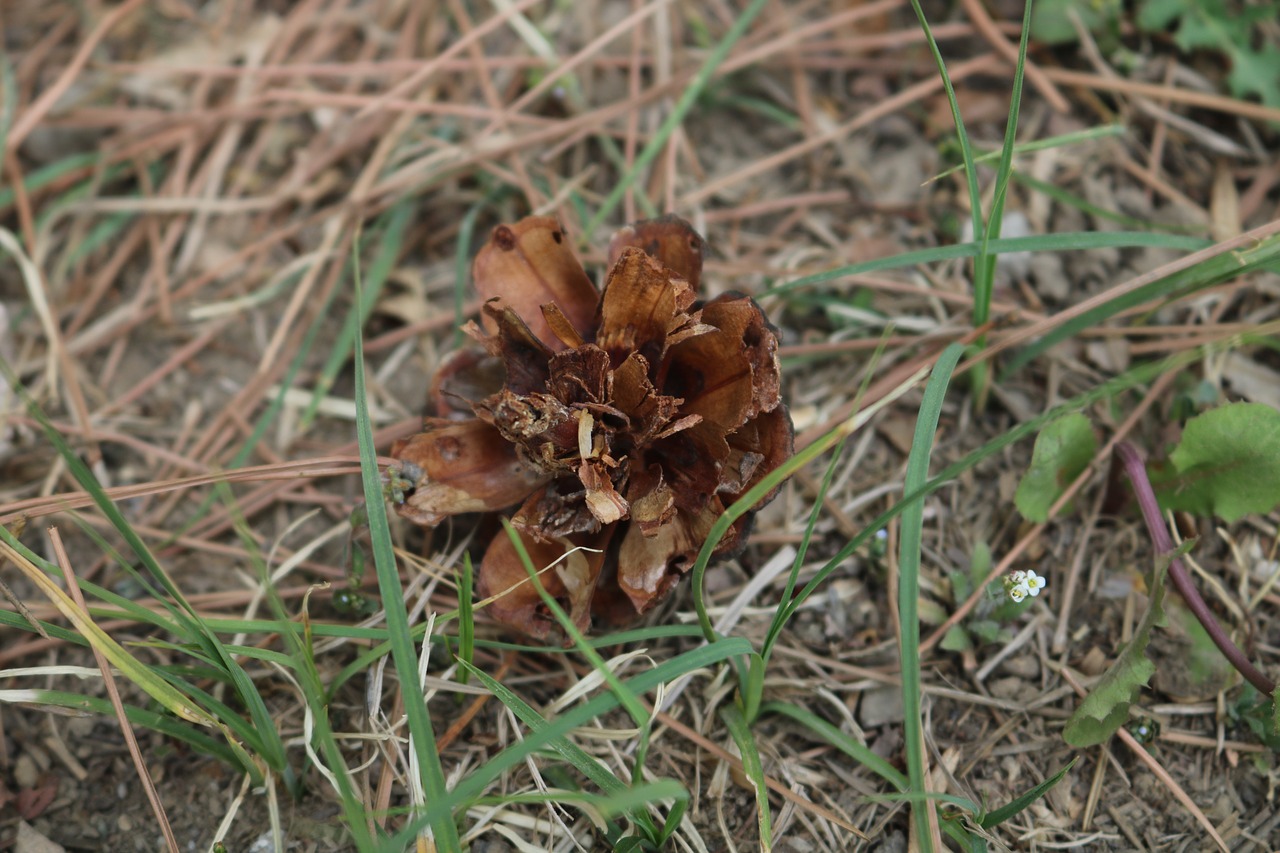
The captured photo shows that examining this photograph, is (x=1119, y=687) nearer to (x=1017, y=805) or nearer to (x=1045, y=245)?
(x=1017, y=805)

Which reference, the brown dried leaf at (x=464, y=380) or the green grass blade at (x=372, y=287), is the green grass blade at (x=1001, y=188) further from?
the green grass blade at (x=372, y=287)

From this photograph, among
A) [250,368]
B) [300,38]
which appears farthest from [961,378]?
[300,38]

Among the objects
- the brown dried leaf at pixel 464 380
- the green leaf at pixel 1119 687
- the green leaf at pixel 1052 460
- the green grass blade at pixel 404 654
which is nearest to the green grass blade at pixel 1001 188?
the green leaf at pixel 1052 460

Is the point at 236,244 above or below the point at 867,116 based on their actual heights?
above

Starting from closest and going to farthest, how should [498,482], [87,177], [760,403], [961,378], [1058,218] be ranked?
[760,403] → [498,482] → [961,378] → [1058,218] → [87,177]

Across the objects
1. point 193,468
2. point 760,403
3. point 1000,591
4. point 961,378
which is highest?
point 193,468

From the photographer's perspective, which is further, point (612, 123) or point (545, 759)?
point (612, 123)

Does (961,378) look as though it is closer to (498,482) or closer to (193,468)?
(498,482)
